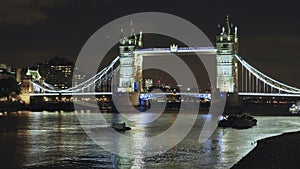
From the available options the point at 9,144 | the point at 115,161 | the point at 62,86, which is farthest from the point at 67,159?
the point at 62,86

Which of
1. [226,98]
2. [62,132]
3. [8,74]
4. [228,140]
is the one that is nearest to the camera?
[228,140]

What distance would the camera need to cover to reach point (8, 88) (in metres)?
56.4

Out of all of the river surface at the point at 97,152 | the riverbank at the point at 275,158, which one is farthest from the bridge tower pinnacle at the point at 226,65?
the riverbank at the point at 275,158

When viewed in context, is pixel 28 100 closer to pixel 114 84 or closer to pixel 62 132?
pixel 114 84

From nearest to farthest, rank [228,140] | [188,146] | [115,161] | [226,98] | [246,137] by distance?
[115,161] < [188,146] < [228,140] < [246,137] < [226,98]

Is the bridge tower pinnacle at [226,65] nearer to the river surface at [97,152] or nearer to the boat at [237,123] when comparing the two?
the boat at [237,123]

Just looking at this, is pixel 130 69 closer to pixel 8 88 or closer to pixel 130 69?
pixel 130 69

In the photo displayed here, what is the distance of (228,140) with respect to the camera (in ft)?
72.9

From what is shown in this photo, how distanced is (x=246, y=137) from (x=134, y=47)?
40.4 metres

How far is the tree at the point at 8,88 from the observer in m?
55.3

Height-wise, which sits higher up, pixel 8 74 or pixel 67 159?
pixel 8 74

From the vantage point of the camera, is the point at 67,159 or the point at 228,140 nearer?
the point at 67,159

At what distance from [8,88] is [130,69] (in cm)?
1355

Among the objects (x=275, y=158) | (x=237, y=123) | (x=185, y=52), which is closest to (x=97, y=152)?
(x=275, y=158)
